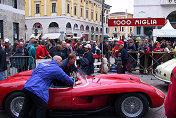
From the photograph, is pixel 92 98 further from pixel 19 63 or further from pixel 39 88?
pixel 19 63

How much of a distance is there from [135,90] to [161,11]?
34905 millimetres

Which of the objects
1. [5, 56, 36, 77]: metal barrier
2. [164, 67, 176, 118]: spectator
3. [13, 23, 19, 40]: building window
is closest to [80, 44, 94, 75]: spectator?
[5, 56, 36, 77]: metal barrier

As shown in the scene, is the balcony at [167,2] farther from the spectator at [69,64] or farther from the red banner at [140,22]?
the spectator at [69,64]

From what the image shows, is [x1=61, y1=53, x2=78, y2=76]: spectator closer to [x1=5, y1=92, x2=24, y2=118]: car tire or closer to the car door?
the car door

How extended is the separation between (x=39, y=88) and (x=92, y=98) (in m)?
1.30

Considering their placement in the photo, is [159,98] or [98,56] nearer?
[159,98]

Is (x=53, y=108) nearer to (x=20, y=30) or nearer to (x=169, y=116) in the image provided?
(x=169, y=116)

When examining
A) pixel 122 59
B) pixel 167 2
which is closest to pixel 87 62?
pixel 122 59

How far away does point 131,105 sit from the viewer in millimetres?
4648

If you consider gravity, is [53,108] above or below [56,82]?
below

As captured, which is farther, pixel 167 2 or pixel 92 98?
pixel 167 2

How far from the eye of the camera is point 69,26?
42188 millimetres

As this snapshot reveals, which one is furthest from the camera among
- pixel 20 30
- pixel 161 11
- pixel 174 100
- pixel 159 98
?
pixel 161 11

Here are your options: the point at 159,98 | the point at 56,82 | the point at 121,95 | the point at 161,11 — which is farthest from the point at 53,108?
the point at 161,11
